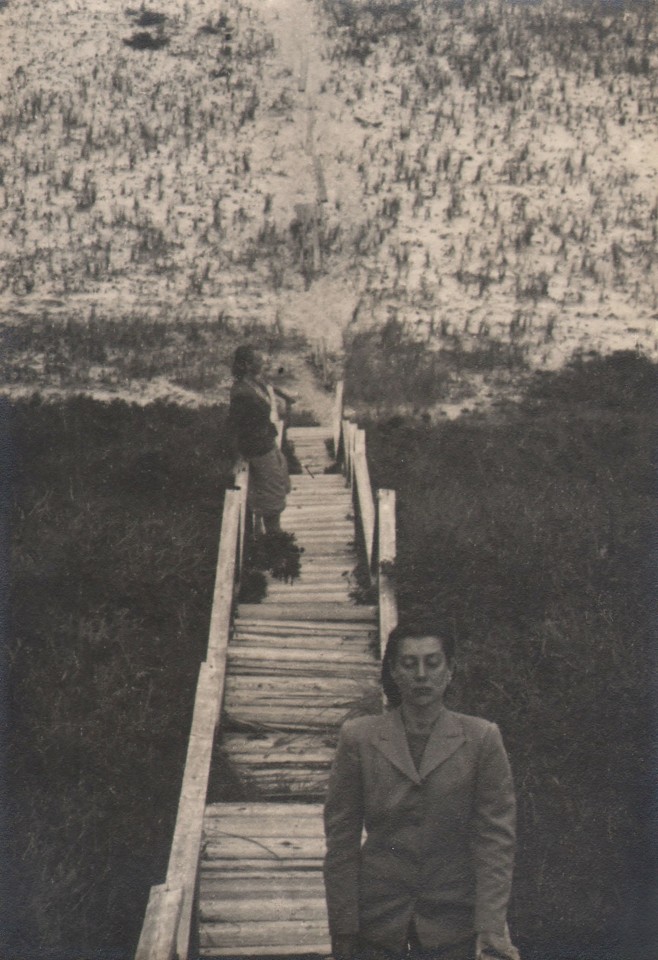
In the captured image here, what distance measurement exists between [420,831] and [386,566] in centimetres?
492

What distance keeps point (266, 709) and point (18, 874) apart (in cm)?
222

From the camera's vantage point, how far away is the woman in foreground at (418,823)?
3615 millimetres

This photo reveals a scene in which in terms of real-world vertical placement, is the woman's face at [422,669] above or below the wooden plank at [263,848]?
above

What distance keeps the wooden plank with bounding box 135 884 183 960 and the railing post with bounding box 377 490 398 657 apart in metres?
3.44

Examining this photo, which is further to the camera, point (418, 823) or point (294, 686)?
point (294, 686)

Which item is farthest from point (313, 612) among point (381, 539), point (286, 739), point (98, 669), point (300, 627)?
point (98, 669)

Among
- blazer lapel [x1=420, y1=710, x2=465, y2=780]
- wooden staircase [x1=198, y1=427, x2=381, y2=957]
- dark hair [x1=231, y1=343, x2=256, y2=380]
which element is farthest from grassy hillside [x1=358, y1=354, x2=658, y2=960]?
blazer lapel [x1=420, y1=710, x2=465, y2=780]

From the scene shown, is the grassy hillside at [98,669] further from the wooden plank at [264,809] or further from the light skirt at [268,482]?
the light skirt at [268,482]

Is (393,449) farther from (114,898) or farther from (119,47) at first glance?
(119,47)

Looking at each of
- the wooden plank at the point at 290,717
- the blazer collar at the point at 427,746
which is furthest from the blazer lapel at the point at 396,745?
the wooden plank at the point at 290,717

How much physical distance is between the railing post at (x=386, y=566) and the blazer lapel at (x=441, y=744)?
4.21 metres

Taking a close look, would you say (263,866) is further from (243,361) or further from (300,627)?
(243,361)

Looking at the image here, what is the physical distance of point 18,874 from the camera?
652cm

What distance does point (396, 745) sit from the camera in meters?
3.68
